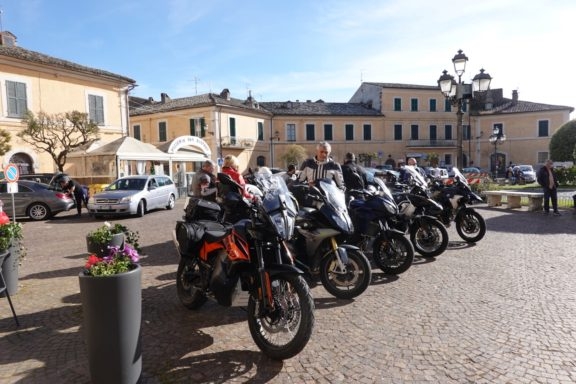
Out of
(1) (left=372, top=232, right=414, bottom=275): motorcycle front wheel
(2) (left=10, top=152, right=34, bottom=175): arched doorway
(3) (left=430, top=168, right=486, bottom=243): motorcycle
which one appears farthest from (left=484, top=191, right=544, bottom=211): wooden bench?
(2) (left=10, top=152, right=34, bottom=175): arched doorway

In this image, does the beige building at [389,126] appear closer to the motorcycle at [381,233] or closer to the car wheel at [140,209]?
the car wheel at [140,209]

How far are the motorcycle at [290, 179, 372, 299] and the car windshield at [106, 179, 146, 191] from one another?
1084 centimetres

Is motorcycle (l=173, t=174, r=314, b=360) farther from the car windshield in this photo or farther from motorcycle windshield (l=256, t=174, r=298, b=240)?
the car windshield

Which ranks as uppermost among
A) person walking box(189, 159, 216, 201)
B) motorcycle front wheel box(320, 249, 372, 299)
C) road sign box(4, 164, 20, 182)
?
road sign box(4, 164, 20, 182)

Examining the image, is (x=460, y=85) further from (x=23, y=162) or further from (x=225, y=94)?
(x=225, y=94)

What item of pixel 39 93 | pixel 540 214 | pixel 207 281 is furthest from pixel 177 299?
pixel 39 93

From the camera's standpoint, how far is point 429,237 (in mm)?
6871

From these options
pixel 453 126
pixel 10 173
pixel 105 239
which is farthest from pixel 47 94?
pixel 453 126

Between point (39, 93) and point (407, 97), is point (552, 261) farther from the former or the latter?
point (407, 97)

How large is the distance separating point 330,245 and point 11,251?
3.96 metres

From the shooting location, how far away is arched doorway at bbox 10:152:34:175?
70.9 ft

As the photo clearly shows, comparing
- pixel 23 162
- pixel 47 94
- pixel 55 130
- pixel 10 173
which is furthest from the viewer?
pixel 47 94

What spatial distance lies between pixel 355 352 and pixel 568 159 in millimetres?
27441

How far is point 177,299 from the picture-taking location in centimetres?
492
